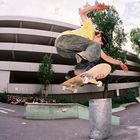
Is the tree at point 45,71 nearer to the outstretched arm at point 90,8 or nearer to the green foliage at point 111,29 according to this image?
Result: the green foliage at point 111,29

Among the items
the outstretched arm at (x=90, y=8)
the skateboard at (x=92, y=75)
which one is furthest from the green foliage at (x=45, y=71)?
the skateboard at (x=92, y=75)

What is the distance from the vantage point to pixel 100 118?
9.63 m

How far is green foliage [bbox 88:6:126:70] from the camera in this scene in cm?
2905

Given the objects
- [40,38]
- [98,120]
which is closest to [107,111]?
[98,120]

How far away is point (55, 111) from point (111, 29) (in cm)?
1613

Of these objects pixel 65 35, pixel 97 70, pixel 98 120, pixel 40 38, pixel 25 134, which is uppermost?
pixel 40 38

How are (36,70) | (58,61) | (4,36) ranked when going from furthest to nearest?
(58,61) < (4,36) < (36,70)

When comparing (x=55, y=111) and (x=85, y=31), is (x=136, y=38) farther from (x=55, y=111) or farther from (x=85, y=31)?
(x=85, y=31)

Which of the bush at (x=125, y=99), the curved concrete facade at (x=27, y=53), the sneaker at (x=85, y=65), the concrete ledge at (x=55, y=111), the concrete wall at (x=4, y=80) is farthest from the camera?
the bush at (x=125, y=99)

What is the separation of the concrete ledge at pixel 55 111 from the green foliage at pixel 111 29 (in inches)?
512

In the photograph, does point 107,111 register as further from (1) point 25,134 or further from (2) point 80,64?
(1) point 25,134

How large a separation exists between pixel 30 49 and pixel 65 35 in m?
19.9

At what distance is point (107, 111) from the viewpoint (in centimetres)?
979

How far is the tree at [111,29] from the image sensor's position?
2905 centimetres
